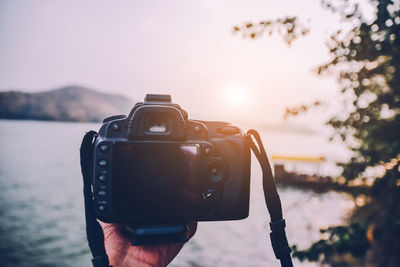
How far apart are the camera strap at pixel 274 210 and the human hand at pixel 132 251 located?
0.31 meters

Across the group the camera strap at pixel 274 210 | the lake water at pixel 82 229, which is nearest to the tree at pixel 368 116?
the camera strap at pixel 274 210

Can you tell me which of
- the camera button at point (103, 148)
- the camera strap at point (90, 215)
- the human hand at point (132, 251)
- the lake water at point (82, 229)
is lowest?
the lake water at point (82, 229)

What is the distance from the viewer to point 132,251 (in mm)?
1081

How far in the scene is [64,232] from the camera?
829 inches

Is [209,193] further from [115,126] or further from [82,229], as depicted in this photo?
[82,229]

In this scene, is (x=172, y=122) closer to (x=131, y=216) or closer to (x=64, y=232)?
(x=131, y=216)

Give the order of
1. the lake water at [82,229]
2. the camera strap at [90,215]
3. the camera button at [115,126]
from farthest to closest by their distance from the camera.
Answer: the lake water at [82,229] < the camera button at [115,126] < the camera strap at [90,215]

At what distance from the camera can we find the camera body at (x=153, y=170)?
1005 millimetres

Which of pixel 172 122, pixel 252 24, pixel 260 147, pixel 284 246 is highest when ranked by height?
pixel 252 24

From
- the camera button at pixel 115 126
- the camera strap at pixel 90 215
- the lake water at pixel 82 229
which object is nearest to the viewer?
the camera strap at pixel 90 215

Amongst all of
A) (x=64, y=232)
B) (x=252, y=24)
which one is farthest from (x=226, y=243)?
(x=252, y=24)

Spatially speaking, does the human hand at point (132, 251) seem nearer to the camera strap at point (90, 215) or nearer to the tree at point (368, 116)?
the camera strap at point (90, 215)

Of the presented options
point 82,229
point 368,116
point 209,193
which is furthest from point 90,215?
point 82,229

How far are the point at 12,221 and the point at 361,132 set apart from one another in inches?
1052
